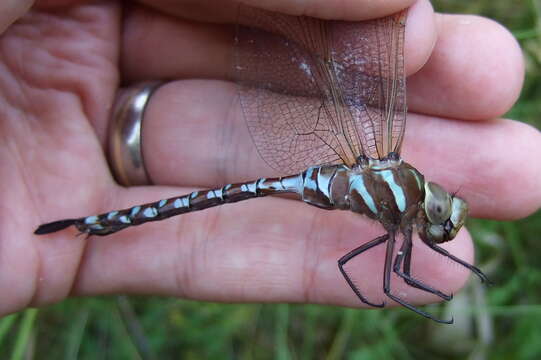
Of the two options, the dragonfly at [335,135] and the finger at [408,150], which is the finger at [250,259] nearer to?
the dragonfly at [335,135]

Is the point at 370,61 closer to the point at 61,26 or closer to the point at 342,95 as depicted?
the point at 342,95

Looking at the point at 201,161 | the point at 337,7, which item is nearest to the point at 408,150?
the point at 337,7

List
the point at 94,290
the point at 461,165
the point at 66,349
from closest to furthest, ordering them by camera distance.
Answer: the point at 461,165 < the point at 94,290 < the point at 66,349

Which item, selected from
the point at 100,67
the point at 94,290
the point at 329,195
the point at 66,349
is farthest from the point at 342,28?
the point at 66,349

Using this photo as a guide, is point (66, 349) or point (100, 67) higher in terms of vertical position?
point (100, 67)

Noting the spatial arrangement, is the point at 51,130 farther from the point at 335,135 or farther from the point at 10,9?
the point at 335,135

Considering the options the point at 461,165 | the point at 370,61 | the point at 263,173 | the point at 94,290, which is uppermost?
the point at 370,61

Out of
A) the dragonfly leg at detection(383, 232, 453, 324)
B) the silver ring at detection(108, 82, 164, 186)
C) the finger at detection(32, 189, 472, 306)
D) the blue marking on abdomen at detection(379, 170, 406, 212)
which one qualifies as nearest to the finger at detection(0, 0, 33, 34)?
the silver ring at detection(108, 82, 164, 186)
